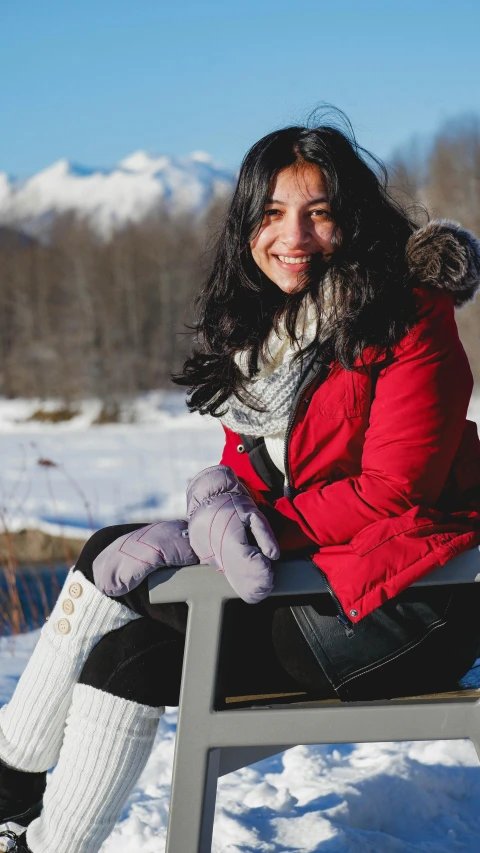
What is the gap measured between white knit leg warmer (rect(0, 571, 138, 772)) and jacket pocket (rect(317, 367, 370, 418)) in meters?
0.51

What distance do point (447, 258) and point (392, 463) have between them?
418mm

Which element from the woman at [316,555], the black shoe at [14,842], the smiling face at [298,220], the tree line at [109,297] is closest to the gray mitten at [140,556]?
the woman at [316,555]

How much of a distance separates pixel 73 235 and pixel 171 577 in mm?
25520

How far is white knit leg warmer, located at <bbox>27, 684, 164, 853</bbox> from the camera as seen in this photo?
154cm

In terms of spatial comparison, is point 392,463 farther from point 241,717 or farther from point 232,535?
point 241,717

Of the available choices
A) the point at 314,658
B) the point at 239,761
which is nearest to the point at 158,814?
the point at 239,761

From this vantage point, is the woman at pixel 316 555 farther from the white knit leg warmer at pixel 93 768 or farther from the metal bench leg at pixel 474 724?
the metal bench leg at pixel 474 724

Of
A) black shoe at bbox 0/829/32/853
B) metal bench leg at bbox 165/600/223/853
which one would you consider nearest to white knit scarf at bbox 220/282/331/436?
metal bench leg at bbox 165/600/223/853

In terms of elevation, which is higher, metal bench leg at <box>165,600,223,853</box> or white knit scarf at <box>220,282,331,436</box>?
white knit scarf at <box>220,282,331,436</box>

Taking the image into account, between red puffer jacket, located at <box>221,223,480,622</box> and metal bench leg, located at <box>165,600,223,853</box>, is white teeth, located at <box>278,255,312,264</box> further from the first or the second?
metal bench leg, located at <box>165,600,223,853</box>

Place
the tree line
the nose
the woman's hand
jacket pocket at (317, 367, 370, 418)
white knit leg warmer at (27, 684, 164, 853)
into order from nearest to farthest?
the woman's hand, white knit leg warmer at (27, 684, 164, 853), jacket pocket at (317, 367, 370, 418), the nose, the tree line

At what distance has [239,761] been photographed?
162 cm

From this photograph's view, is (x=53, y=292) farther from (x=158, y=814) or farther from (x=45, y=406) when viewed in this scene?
(x=158, y=814)

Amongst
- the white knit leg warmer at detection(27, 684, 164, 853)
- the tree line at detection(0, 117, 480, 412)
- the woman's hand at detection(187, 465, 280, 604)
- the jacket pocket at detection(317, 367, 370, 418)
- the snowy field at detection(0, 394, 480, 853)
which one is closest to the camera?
the woman's hand at detection(187, 465, 280, 604)
